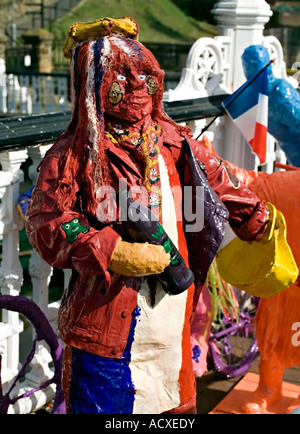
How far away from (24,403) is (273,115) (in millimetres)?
1818

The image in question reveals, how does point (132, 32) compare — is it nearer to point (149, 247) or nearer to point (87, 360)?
point (149, 247)

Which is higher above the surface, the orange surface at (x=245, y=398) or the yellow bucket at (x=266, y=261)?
the yellow bucket at (x=266, y=261)

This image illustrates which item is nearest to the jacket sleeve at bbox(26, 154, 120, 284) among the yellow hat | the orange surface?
the yellow hat

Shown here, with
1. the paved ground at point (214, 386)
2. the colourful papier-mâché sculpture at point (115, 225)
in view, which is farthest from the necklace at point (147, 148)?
the paved ground at point (214, 386)

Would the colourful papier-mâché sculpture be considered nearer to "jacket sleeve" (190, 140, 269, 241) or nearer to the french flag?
"jacket sleeve" (190, 140, 269, 241)

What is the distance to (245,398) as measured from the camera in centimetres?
380

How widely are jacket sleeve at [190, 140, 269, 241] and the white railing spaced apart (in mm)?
925

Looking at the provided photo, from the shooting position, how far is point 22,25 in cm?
2641

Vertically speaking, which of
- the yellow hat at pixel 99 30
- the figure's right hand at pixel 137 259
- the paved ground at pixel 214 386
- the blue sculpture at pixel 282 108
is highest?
the yellow hat at pixel 99 30

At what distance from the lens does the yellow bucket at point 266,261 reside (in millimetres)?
2816

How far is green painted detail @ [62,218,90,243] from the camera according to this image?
2293 millimetres

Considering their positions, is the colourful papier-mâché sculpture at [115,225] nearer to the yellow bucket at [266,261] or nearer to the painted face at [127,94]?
the painted face at [127,94]

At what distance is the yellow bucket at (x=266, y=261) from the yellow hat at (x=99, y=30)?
2.85 feet
